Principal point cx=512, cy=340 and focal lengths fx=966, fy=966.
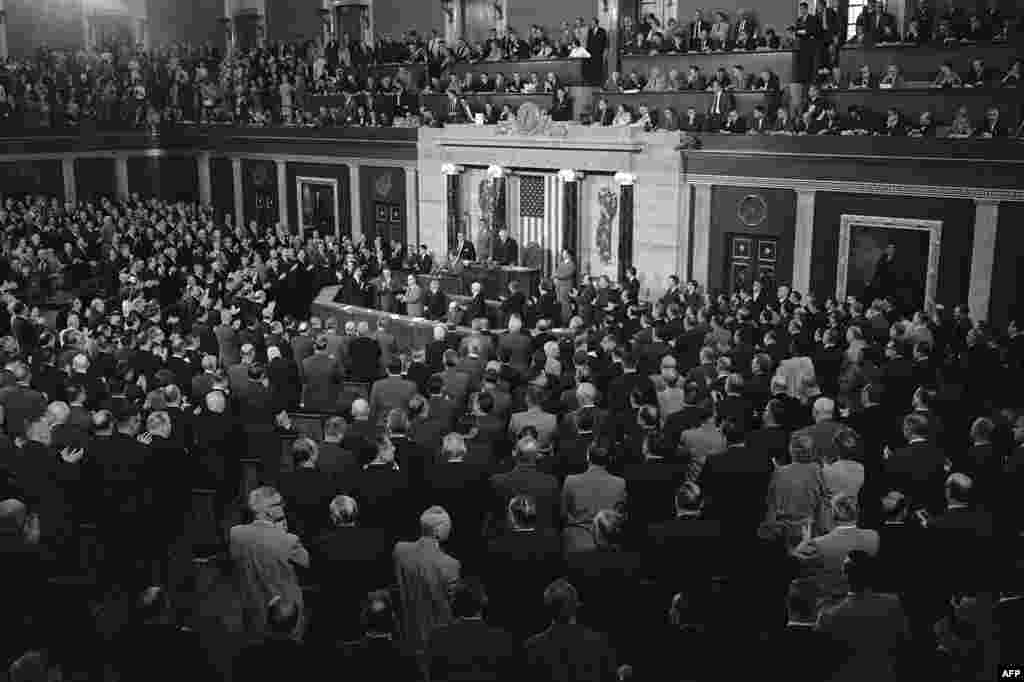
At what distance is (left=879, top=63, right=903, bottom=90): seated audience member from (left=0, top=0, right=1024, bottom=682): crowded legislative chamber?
0.33m

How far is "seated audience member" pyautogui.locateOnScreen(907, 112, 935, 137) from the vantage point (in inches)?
658

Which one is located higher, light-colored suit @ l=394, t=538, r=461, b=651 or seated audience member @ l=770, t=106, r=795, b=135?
seated audience member @ l=770, t=106, r=795, b=135

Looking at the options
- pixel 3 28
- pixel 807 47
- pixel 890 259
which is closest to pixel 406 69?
pixel 807 47

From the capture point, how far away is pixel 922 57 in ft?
60.5

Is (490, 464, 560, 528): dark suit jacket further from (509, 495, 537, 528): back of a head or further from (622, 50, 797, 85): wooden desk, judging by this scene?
(622, 50, 797, 85): wooden desk

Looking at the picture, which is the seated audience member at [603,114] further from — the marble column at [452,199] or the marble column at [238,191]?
the marble column at [238,191]

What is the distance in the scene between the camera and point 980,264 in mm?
16250

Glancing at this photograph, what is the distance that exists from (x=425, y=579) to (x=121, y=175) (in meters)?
28.5

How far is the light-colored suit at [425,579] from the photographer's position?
594cm

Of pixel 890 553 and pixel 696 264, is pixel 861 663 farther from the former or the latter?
pixel 696 264

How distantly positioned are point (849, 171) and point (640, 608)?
1367 cm

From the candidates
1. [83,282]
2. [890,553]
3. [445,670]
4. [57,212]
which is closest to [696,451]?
[890,553]

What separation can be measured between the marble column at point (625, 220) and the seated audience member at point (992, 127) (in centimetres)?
684

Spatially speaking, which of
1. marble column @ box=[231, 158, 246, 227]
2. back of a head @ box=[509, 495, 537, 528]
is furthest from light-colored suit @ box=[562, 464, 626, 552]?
marble column @ box=[231, 158, 246, 227]
